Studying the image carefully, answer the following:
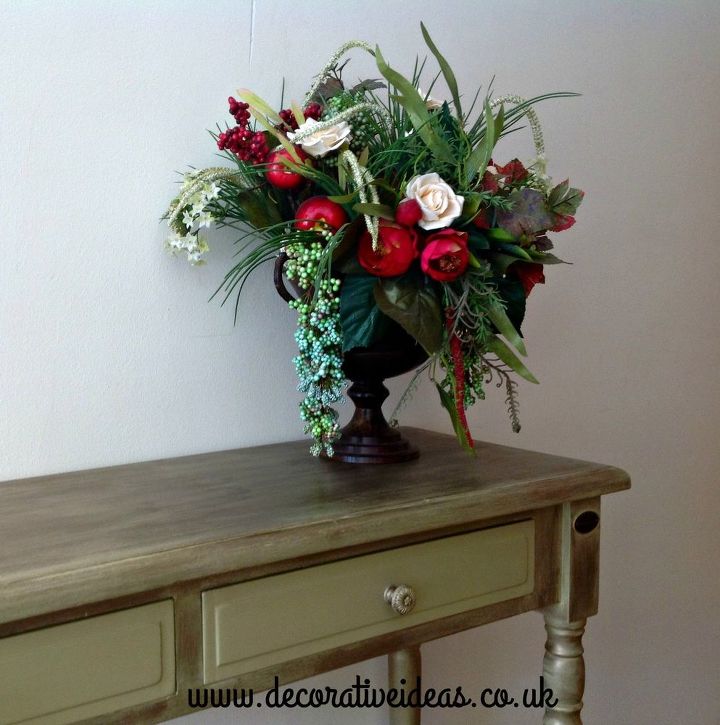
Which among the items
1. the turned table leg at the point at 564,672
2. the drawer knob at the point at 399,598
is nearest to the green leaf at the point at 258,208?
the drawer knob at the point at 399,598

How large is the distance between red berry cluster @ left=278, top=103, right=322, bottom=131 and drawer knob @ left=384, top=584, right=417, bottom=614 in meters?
0.54

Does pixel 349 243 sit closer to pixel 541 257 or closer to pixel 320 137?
pixel 320 137

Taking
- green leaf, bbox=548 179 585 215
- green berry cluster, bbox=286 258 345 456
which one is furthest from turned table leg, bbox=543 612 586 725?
green leaf, bbox=548 179 585 215

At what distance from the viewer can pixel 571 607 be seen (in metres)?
0.98

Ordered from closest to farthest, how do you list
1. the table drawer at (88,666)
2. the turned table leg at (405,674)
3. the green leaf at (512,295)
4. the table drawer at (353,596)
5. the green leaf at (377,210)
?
1. the table drawer at (88,666)
2. the table drawer at (353,596)
3. the green leaf at (377,210)
4. the green leaf at (512,295)
5. the turned table leg at (405,674)

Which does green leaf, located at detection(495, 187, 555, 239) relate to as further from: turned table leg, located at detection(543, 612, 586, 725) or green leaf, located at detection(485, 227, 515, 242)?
turned table leg, located at detection(543, 612, 586, 725)

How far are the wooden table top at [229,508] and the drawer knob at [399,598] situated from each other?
69 mm

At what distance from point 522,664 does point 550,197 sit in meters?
0.95

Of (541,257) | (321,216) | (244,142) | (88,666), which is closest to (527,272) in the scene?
(541,257)

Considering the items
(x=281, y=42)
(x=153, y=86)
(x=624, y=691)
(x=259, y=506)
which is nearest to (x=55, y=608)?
(x=259, y=506)

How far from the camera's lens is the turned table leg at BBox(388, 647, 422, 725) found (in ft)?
4.25

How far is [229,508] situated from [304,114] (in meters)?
0.47

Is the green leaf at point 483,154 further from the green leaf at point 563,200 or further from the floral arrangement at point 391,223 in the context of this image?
the green leaf at point 563,200

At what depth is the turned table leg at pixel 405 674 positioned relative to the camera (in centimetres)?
129
